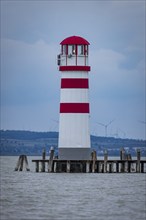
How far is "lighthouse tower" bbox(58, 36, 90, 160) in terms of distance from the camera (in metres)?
63.0

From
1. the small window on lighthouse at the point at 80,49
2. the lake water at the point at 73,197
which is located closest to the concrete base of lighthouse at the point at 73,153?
the lake water at the point at 73,197

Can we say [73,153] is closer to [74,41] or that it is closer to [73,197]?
[74,41]

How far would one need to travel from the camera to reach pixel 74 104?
62969 mm

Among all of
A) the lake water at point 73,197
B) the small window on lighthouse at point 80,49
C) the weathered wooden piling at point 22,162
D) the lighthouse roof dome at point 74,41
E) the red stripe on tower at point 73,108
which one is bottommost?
the lake water at point 73,197

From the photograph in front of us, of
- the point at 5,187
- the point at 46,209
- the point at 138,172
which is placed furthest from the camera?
the point at 138,172

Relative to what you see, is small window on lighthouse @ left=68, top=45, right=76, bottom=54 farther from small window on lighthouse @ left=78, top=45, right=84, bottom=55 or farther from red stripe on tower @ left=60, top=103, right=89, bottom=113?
red stripe on tower @ left=60, top=103, right=89, bottom=113

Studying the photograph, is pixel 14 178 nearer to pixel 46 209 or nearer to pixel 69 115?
pixel 69 115

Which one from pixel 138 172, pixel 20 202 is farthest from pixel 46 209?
pixel 138 172

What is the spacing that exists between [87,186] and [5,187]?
4153 mm

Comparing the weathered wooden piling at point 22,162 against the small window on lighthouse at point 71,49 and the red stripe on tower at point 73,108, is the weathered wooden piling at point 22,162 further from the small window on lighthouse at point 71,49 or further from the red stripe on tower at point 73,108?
the small window on lighthouse at point 71,49

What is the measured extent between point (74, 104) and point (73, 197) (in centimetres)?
1459

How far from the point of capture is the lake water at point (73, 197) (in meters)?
42.6

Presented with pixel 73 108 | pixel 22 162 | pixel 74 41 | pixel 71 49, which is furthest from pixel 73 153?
pixel 22 162

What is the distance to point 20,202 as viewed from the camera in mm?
47000
